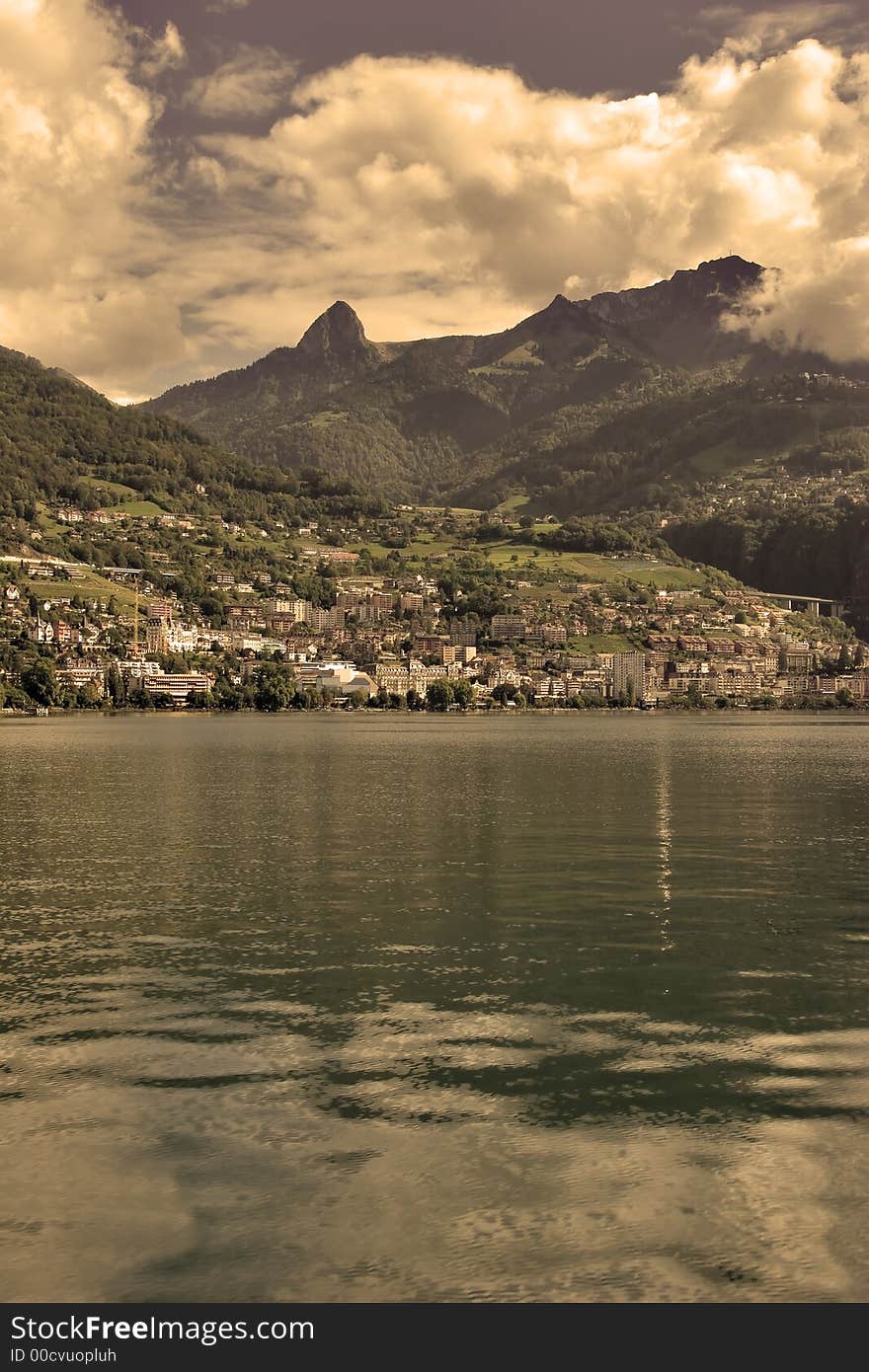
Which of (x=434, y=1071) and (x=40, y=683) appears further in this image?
(x=40, y=683)

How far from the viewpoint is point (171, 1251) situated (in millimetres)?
11359

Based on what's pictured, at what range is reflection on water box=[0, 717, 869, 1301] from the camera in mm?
11336

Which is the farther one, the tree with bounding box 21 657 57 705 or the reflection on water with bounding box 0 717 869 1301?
the tree with bounding box 21 657 57 705

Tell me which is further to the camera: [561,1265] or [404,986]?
[404,986]

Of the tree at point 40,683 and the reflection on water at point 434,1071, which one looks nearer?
the reflection on water at point 434,1071

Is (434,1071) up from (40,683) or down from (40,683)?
down

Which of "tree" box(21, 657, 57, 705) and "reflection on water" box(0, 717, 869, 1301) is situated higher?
"tree" box(21, 657, 57, 705)

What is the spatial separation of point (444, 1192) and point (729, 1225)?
2.85 meters

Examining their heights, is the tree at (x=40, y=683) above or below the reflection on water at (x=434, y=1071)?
above

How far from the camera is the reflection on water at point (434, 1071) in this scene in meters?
11.3

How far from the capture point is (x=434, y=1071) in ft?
53.1

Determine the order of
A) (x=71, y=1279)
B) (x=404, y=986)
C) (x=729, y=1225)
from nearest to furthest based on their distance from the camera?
(x=71, y=1279) < (x=729, y=1225) < (x=404, y=986)
